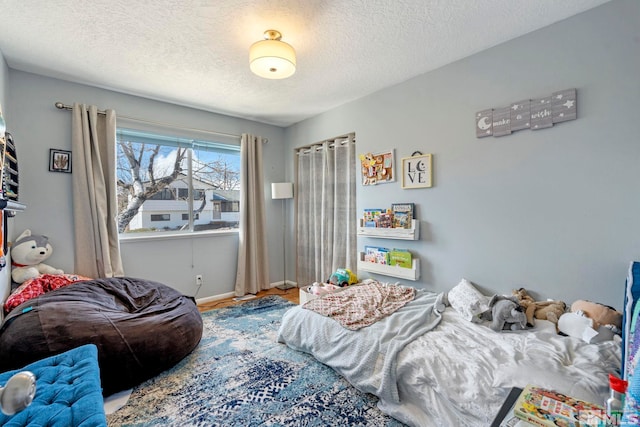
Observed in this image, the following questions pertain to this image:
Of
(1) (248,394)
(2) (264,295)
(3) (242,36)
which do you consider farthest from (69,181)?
(1) (248,394)

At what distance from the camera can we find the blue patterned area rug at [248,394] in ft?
5.24

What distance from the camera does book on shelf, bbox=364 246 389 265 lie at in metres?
2.95

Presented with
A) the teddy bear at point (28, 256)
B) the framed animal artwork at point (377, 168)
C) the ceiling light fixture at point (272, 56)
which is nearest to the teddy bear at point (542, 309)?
the framed animal artwork at point (377, 168)

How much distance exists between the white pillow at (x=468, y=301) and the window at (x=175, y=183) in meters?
2.93

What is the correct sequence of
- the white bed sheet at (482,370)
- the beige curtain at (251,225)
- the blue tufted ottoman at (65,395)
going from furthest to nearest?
the beige curtain at (251,225) < the white bed sheet at (482,370) < the blue tufted ottoman at (65,395)

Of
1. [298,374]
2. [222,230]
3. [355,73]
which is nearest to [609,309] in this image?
[298,374]

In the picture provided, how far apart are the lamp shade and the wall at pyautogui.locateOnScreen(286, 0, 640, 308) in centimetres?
180

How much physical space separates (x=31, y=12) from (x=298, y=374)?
→ 115 inches

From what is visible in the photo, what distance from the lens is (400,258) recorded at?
2.81m

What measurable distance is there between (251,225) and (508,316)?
3005 mm

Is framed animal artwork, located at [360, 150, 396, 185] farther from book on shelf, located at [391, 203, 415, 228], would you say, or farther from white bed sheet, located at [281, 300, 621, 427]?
white bed sheet, located at [281, 300, 621, 427]

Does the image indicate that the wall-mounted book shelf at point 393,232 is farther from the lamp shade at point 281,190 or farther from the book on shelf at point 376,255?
the lamp shade at point 281,190

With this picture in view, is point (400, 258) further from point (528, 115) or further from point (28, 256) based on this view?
point (28, 256)

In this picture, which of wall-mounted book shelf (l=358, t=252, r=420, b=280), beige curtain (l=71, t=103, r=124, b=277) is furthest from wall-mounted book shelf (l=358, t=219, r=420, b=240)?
beige curtain (l=71, t=103, r=124, b=277)
